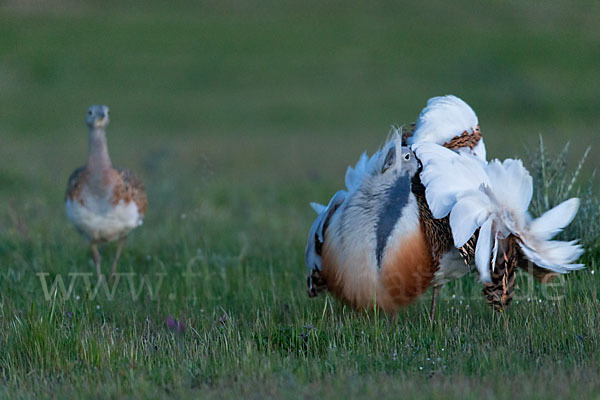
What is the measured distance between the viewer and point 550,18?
2478 centimetres

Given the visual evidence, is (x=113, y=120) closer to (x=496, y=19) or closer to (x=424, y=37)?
(x=424, y=37)

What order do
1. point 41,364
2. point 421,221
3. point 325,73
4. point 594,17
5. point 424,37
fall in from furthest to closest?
point 594,17 → point 424,37 → point 325,73 → point 421,221 → point 41,364

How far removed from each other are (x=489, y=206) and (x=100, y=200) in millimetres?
2933

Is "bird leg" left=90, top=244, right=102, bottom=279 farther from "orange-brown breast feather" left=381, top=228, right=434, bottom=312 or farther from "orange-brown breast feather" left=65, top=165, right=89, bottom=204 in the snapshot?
"orange-brown breast feather" left=381, top=228, right=434, bottom=312

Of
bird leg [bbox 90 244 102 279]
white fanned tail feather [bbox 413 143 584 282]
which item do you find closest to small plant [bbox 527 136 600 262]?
white fanned tail feather [bbox 413 143 584 282]

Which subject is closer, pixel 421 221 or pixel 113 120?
pixel 421 221

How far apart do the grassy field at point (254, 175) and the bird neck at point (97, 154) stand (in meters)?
0.67

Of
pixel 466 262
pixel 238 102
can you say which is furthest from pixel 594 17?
pixel 466 262

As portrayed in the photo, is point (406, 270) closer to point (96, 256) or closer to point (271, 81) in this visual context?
point (96, 256)

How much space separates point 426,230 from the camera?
12.2ft

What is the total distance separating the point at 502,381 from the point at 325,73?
58.8 feet

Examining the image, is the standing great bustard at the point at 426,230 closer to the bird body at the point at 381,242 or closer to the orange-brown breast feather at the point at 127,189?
the bird body at the point at 381,242

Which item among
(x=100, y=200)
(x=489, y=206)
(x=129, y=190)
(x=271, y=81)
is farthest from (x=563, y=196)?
(x=271, y=81)

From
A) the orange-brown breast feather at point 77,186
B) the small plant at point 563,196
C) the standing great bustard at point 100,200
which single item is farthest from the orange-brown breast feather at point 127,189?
the small plant at point 563,196
